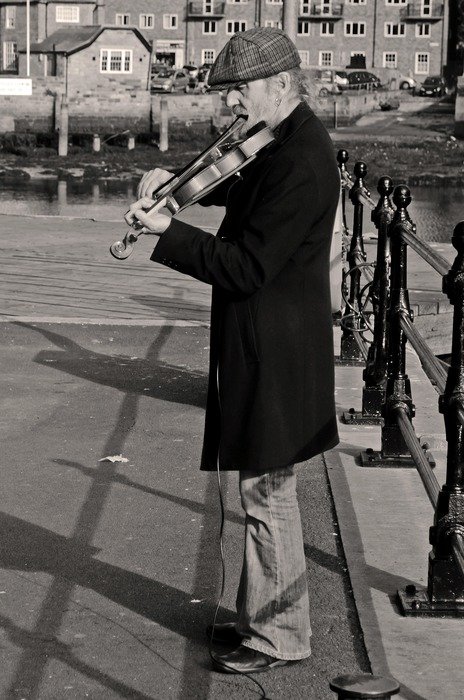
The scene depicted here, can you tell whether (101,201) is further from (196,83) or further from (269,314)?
(196,83)

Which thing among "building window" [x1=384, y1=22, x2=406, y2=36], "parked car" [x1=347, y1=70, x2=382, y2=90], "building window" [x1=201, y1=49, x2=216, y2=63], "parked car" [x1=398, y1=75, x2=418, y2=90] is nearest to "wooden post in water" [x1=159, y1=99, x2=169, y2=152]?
"parked car" [x1=347, y1=70, x2=382, y2=90]

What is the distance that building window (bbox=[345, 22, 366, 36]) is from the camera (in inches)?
→ 4114

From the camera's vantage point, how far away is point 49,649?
4.09 metres

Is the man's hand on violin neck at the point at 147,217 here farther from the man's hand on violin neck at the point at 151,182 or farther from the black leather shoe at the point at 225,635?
the black leather shoe at the point at 225,635

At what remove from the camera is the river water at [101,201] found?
92.9 feet

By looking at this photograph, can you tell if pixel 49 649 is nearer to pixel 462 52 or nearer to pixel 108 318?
pixel 108 318

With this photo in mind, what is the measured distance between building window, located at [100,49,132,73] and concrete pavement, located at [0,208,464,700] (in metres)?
70.5

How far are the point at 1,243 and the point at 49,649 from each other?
446 inches

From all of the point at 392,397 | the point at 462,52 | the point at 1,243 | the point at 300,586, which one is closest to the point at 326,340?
the point at 300,586

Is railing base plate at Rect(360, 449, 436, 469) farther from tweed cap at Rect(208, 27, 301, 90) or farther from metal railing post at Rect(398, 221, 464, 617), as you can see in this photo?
tweed cap at Rect(208, 27, 301, 90)

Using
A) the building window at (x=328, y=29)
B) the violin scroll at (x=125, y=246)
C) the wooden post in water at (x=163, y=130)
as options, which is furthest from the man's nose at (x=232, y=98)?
the building window at (x=328, y=29)

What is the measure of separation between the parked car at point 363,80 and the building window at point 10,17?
2371 cm

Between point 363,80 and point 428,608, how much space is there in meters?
88.0

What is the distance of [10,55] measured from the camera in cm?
9381
